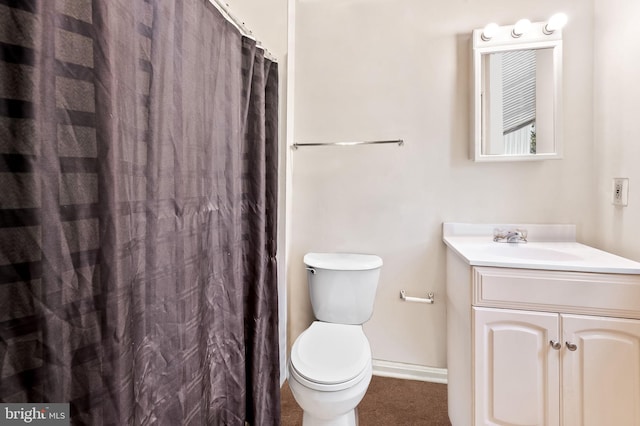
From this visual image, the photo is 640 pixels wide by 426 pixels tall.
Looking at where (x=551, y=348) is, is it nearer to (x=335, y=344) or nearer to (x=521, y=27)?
(x=335, y=344)

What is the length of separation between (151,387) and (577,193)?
214cm

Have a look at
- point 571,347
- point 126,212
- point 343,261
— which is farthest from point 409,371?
point 126,212

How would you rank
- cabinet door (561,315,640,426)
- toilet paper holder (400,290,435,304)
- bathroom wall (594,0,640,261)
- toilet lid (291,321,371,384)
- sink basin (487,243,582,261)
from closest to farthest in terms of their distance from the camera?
1. cabinet door (561,315,640,426)
2. toilet lid (291,321,371,384)
3. bathroom wall (594,0,640,261)
4. sink basin (487,243,582,261)
5. toilet paper holder (400,290,435,304)

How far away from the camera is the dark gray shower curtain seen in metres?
0.51

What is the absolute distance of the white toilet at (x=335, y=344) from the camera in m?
1.15

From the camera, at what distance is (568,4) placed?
1.59 meters

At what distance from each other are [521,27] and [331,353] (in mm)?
1959

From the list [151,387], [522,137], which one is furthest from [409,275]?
[151,387]

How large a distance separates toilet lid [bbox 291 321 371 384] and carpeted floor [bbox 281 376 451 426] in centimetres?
45

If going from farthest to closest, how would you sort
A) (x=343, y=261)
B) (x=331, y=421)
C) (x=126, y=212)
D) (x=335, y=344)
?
(x=343, y=261)
(x=335, y=344)
(x=331, y=421)
(x=126, y=212)

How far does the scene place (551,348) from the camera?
112 centimetres

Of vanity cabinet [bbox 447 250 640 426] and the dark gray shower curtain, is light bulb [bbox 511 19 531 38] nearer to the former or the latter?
vanity cabinet [bbox 447 250 640 426]

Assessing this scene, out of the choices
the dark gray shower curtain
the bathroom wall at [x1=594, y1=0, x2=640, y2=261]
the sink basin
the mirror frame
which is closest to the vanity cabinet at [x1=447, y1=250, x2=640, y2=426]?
the sink basin

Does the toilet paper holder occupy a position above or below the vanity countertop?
below
